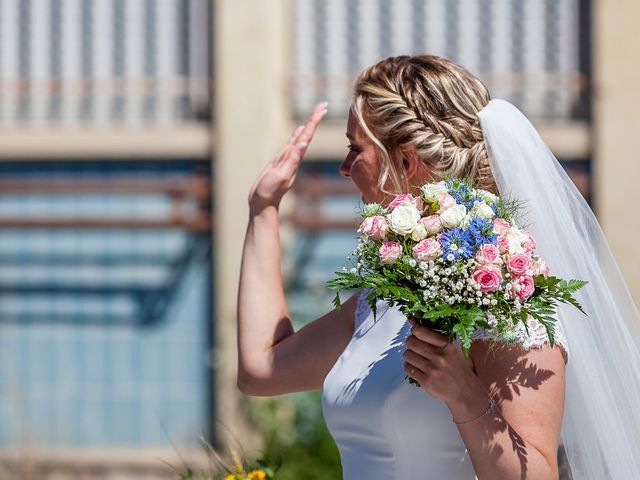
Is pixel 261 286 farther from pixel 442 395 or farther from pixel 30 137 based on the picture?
pixel 30 137

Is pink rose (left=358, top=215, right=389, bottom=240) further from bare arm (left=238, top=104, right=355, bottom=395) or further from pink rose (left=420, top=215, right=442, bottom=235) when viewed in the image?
bare arm (left=238, top=104, right=355, bottom=395)

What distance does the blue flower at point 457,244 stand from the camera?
2.20 meters

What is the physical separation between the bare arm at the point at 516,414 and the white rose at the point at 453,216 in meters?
0.25

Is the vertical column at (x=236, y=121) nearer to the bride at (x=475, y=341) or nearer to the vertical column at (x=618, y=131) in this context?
the vertical column at (x=618, y=131)

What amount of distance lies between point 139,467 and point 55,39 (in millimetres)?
2898

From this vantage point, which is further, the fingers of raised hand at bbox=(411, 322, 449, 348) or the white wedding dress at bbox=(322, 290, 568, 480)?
the white wedding dress at bbox=(322, 290, 568, 480)

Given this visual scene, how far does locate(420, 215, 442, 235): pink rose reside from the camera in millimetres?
2248

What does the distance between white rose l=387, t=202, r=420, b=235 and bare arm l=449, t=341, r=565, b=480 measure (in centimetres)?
28

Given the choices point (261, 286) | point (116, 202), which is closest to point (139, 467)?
point (116, 202)

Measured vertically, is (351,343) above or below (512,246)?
below

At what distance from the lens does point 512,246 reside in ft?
7.29

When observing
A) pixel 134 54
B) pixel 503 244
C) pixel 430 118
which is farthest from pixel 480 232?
pixel 134 54

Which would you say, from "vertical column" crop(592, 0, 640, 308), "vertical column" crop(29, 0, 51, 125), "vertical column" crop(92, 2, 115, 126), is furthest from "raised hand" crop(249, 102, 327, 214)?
"vertical column" crop(29, 0, 51, 125)

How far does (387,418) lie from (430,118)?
64 centimetres
